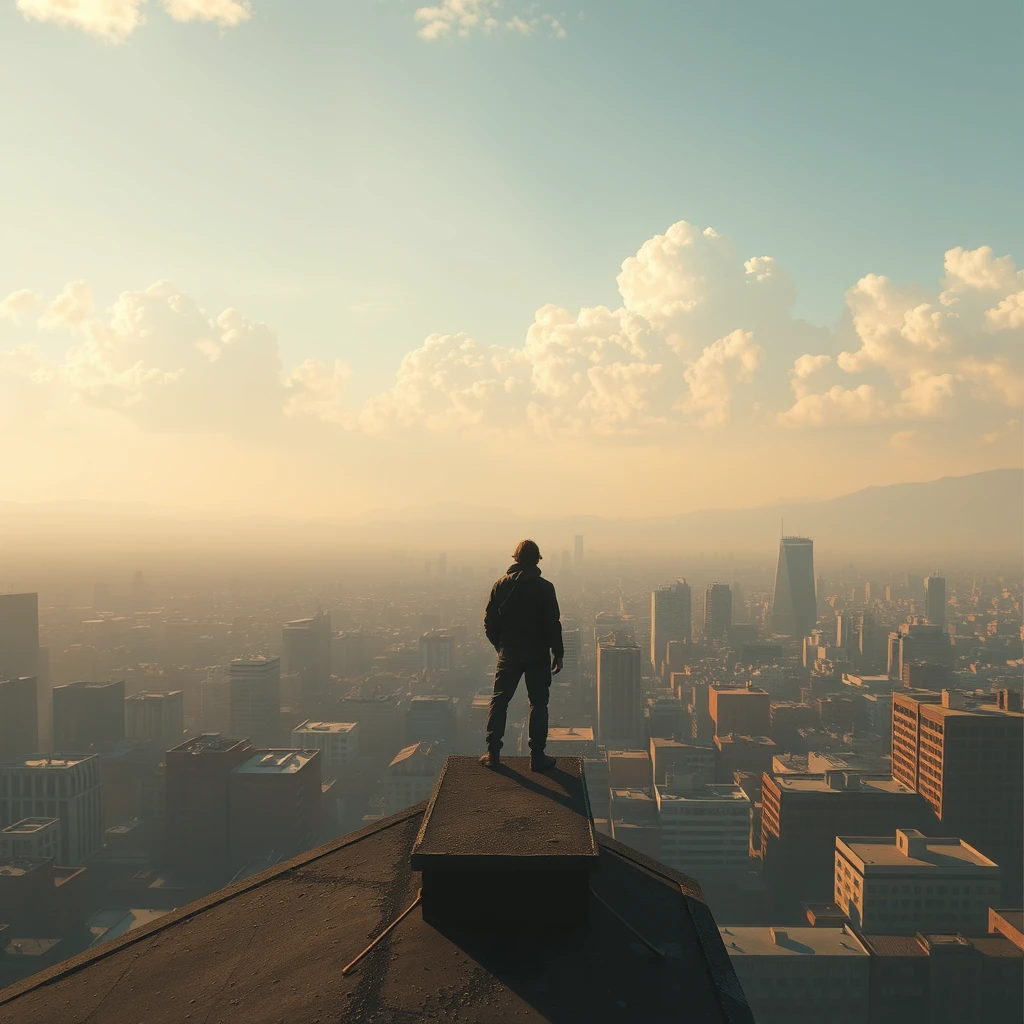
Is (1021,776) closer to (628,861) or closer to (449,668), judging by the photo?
(628,861)

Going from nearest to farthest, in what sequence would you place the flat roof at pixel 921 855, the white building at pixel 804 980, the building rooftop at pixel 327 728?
the white building at pixel 804 980
the flat roof at pixel 921 855
the building rooftop at pixel 327 728

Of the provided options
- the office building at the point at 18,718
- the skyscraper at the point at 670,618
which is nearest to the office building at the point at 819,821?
the office building at the point at 18,718

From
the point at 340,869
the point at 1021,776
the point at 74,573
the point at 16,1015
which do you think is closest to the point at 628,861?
the point at 340,869

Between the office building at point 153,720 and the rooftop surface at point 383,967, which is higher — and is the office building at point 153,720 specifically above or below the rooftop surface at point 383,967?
below

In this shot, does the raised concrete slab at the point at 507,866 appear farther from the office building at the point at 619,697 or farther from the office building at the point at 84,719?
the office building at the point at 84,719

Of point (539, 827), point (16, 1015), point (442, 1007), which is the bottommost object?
point (16, 1015)
